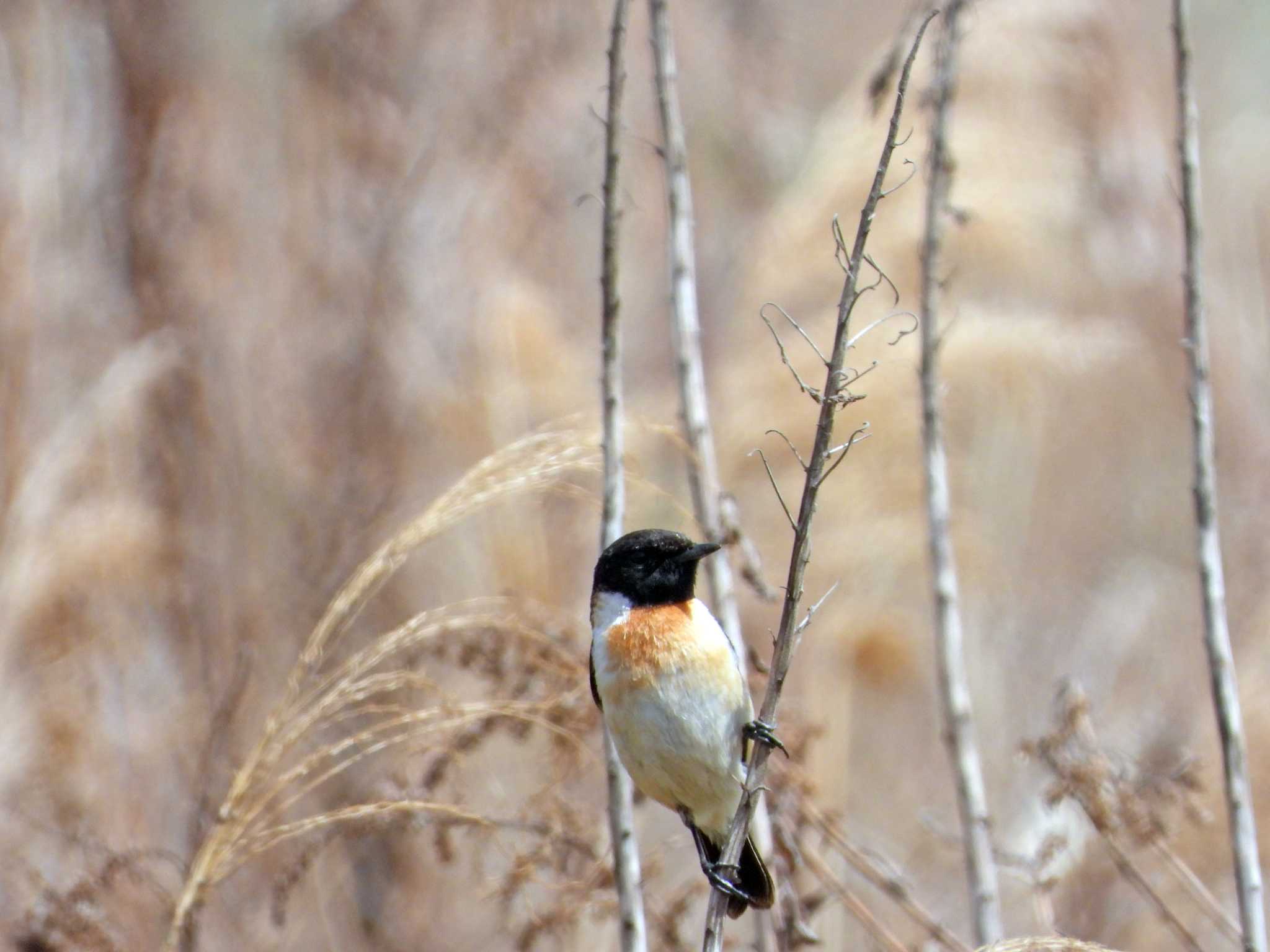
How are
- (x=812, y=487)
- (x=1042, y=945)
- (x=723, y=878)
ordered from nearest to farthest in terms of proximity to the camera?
(x=812, y=487)
(x=1042, y=945)
(x=723, y=878)

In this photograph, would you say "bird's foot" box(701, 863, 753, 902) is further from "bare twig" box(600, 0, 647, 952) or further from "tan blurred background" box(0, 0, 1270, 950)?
"tan blurred background" box(0, 0, 1270, 950)

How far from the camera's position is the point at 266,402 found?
5.31 metres

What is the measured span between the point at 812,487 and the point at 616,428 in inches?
29.1

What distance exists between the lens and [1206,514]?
7.80ft

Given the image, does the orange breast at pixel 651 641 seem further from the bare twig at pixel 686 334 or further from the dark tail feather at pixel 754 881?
the dark tail feather at pixel 754 881

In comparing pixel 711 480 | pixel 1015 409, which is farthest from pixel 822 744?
pixel 711 480

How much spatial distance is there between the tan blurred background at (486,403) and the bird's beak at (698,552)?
1.94 metres

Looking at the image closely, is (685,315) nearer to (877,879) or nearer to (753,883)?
(753,883)

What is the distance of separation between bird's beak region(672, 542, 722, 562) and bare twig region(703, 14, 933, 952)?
1.50ft

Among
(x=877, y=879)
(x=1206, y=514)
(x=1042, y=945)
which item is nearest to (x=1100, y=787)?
(x=877, y=879)

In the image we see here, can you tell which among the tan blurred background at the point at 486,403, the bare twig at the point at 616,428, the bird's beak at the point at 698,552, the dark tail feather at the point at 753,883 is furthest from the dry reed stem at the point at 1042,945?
the tan blurred background at the point at 486,403

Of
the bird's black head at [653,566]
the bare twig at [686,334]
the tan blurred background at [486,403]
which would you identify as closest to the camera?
the bird's black head at [653,566]

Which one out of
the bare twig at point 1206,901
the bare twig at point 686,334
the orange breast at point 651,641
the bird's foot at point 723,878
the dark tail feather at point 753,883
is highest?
the bare twig at point 686,334

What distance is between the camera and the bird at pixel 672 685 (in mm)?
2338
